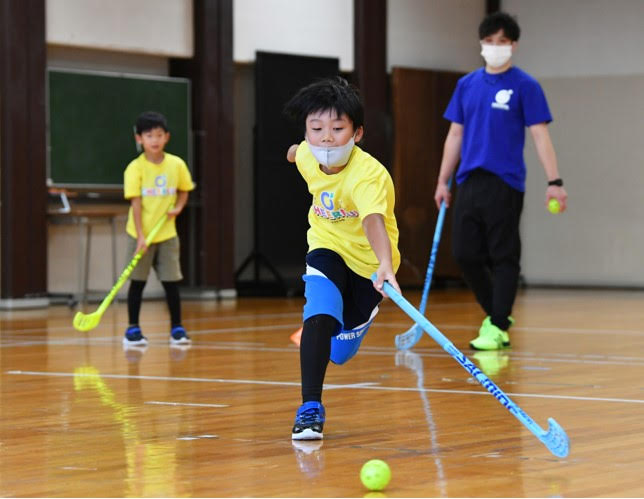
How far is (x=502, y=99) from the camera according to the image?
5.71m

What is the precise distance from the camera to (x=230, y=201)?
10281 millimetres

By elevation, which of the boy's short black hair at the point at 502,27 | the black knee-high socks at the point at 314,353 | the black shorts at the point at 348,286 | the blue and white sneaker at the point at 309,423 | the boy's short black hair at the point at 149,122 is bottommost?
the blue and white sneaker at the point at 309,423

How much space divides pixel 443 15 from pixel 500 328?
6.95 m

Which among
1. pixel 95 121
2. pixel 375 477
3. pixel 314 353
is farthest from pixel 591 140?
pixel 375 477

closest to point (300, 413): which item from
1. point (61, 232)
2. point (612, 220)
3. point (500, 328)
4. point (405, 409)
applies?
point (405, 409)

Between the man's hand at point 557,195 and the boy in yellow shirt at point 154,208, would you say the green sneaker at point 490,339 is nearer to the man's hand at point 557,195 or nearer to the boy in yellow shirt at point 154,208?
the man's hand at point 557,195

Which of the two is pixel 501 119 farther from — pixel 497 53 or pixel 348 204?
pixel 348 204

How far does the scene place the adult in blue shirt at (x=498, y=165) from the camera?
5.67m

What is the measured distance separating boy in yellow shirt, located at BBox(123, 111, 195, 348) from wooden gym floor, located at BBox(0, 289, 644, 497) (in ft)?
0.98

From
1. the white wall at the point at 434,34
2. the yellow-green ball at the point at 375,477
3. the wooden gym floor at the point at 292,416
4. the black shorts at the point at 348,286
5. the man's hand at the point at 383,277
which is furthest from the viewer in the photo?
the white wall at the point at 434,34

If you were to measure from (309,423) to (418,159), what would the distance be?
8.55 m

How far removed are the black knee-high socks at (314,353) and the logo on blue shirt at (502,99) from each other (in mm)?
2634

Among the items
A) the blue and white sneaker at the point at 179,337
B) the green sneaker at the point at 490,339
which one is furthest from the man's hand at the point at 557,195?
the blue and white sneaker at the point at 179,337

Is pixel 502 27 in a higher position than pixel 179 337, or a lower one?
higher
